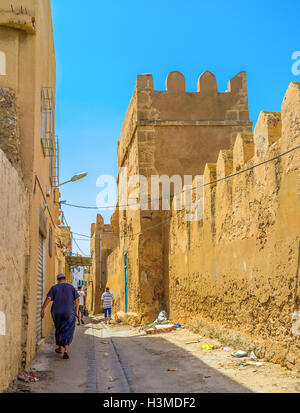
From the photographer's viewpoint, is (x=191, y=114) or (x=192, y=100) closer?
(x=191, y=114)

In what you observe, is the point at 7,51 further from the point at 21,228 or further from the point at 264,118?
the point at 264,118

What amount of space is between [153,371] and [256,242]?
2.31 metres

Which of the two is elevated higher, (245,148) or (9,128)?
(9,128)

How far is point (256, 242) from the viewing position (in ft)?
22.8

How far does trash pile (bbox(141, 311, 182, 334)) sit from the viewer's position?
11.5 metres

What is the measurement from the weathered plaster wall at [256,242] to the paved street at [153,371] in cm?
51

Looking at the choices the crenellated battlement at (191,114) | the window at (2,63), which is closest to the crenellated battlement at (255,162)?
the window at (2,63)

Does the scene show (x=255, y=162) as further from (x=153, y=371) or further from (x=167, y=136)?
(x=167, y=136)

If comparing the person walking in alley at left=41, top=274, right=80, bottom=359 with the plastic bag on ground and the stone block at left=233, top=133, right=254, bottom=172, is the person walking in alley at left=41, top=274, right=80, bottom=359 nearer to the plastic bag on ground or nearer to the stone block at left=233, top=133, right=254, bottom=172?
the stone block at left=233, top=133, right=254, bottom=172

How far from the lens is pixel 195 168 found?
13.9 m

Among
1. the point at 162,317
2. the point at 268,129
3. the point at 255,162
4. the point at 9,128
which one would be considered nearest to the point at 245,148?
the point at 255,162

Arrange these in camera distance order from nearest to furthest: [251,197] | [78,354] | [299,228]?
[299,228] < [251,197] < [78,354]

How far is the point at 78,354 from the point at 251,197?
411 centimetres
